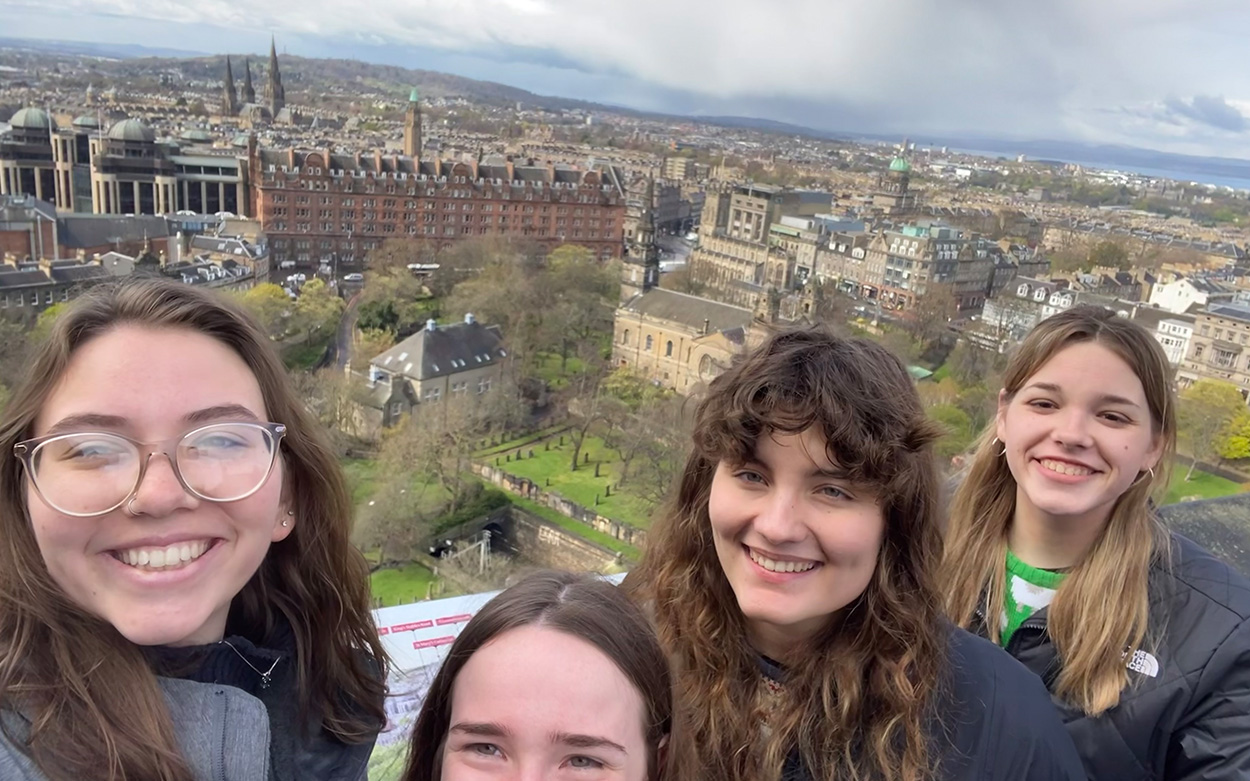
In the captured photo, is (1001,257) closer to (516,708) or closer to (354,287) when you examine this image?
(354,287)

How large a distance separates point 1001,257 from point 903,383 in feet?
133

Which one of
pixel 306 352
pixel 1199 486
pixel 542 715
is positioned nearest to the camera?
pixel 542 715

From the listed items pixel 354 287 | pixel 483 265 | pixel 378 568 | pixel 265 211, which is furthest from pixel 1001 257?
pixel 378 568

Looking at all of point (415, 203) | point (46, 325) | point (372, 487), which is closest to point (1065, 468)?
point (46, 325)

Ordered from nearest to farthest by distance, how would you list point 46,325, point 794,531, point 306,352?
point 794,531 < point 46,325 < point 306,352

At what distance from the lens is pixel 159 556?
4.17ft

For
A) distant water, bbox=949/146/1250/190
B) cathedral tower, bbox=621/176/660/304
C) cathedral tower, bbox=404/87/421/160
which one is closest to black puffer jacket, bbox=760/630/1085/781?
cathedral tower, bbox=621/176/660/304

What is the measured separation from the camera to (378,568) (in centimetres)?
1236

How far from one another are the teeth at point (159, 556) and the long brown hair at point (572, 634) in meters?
0.42

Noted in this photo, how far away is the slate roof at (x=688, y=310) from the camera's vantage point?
23.7 metres

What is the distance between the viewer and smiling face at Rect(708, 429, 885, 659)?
1462 millimetres

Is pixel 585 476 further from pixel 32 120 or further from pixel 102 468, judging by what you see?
pixel 32 120

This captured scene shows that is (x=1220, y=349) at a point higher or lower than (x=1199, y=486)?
higher

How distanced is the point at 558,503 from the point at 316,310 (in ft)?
32.3
